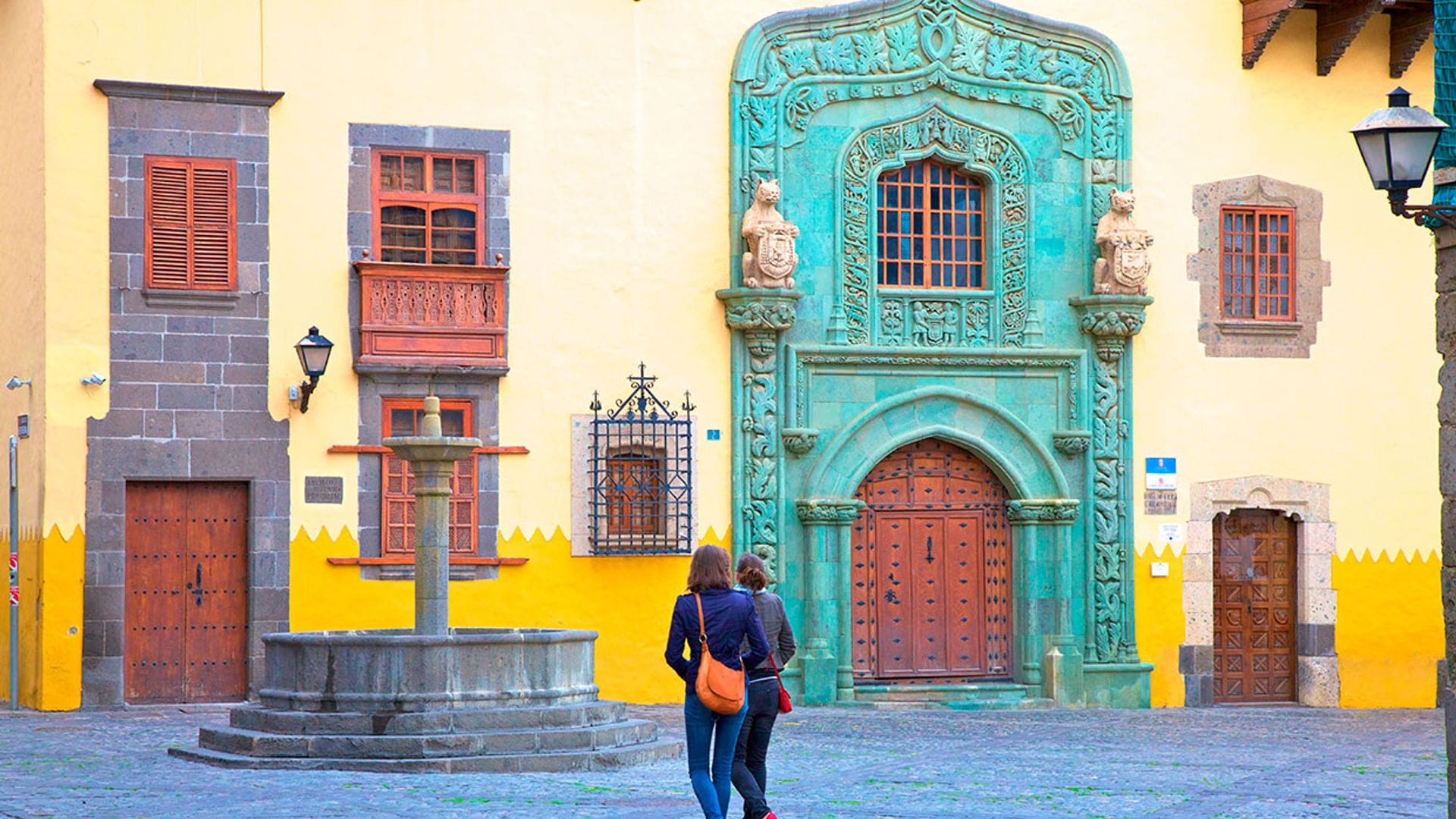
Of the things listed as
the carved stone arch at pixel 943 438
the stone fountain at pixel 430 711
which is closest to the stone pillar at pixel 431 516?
the stone fountain at pixel 430 711

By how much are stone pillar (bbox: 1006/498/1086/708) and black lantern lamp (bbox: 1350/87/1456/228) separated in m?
11.5

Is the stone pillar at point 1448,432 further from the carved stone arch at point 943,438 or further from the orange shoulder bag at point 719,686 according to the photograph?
the carved stone arch at point 943,438

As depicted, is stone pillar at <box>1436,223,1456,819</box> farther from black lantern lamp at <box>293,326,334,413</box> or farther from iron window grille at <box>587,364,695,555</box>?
black lantern lamp at <box>293,326,334,413</box>

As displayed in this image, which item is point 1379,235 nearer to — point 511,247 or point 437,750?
point 511,247

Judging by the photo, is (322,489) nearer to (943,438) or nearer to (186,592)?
(186,592)

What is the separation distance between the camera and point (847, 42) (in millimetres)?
21516

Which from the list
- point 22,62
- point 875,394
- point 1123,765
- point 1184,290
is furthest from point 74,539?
point 1184,290

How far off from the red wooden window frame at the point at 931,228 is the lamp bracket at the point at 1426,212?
11241mm

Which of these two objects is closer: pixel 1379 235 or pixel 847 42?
pixel 847 42

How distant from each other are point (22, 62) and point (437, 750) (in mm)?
8908

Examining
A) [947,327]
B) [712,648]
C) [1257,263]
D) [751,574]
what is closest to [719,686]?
[712,648]

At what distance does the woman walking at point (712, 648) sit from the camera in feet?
35.9

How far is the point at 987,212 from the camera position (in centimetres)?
2203

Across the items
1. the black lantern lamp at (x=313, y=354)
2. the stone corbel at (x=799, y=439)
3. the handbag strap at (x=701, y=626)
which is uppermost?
the black lantern lamp at (x=313, y=354)
